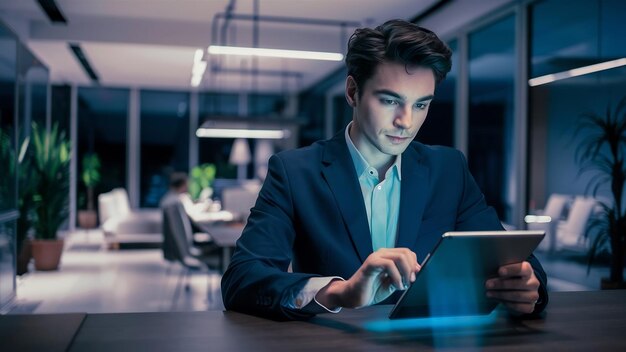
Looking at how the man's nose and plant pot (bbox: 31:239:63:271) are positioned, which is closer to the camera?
the man's nose

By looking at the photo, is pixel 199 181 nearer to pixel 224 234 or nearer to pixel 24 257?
pixel 24 257

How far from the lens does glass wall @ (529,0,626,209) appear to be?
14.3ft

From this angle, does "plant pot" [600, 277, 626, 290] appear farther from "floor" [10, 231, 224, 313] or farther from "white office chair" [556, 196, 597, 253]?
"floor" [10, 231, 224, 313]

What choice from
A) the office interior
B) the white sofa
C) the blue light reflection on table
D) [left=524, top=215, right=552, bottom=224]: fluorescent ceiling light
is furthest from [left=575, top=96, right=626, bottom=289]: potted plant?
the white sofa

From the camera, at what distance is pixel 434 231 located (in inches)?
65.9

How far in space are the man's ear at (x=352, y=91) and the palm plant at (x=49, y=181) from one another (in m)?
Result: 6.70

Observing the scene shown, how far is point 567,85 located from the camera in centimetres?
487

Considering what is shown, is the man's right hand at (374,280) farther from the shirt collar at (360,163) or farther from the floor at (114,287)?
the floor at (114,287)

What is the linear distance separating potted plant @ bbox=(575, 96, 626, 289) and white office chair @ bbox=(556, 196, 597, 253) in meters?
0.17

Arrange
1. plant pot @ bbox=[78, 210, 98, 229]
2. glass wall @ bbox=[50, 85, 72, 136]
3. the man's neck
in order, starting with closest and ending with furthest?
1. the man's neck
2. glass wall @ bbox=[50, 85, 72, 136]
3. plant pot @ bbox=[78, 210, 98, 229]

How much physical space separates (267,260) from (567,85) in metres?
4.10

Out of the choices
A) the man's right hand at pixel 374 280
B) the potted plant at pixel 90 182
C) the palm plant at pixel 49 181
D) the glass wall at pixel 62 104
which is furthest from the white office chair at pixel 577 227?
the potted plant at pixel 90 182

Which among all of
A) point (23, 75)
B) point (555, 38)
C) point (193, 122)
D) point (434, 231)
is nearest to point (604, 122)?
point (555, 38)

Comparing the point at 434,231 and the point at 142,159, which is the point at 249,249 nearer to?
the point at 434,231
